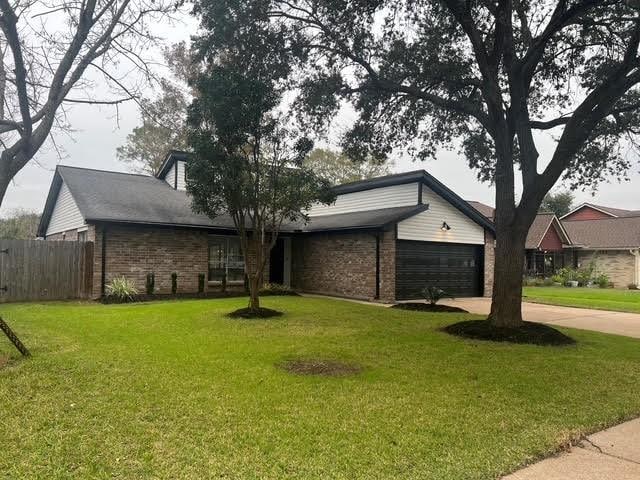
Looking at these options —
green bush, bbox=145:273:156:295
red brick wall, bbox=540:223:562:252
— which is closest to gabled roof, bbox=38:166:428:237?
green bush, bbox=145:273:156:295

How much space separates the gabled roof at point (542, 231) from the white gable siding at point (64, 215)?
79.9 ft

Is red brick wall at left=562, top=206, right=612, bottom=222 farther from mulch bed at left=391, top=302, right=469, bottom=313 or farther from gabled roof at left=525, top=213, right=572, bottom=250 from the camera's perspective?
mulch bed at left=391, top=302, right=469, bottom=313

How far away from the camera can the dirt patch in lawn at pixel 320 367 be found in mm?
6293

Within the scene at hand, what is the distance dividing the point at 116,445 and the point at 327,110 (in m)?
9.60

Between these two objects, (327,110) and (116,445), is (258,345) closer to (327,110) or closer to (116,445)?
(116,445)

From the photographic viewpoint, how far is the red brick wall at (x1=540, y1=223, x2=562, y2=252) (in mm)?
29625

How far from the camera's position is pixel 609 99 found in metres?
8.70

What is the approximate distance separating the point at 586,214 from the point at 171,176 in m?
36.8

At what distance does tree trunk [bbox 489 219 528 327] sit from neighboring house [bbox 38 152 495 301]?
641 cm

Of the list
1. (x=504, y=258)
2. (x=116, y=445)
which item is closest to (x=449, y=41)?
(x=504, y=258)

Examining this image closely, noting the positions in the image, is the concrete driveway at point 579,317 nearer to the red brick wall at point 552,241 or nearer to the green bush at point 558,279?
the green bush at point 558,279

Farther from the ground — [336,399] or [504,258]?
[504,258]

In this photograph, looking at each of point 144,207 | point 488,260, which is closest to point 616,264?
point 488,260

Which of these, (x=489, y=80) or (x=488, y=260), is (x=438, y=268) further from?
(x=489, y=80)
